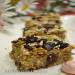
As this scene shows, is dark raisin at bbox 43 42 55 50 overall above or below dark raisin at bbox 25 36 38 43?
below

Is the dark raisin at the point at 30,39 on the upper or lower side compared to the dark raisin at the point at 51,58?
upper

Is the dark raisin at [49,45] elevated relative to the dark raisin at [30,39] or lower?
lower

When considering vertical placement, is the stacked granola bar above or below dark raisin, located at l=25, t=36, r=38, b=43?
below

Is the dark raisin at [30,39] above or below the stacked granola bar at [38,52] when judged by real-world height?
above

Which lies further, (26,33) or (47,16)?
(47,16)

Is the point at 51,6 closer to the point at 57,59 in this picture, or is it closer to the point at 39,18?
the point at 39,18

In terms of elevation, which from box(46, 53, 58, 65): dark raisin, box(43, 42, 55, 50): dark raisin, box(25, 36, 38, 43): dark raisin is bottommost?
box(46, 53, 58, 65): dark raisin

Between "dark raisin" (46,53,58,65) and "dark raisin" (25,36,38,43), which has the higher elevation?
"dark raisin" (25,36,38,43)

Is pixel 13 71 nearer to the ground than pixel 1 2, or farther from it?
nearer to the ground

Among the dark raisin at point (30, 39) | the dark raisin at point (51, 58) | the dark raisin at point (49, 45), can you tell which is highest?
the dark raisin at point (30, 39)

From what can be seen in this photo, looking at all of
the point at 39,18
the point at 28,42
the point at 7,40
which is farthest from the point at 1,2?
the point at 28,42

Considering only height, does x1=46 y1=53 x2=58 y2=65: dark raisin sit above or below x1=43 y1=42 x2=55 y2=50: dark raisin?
below
